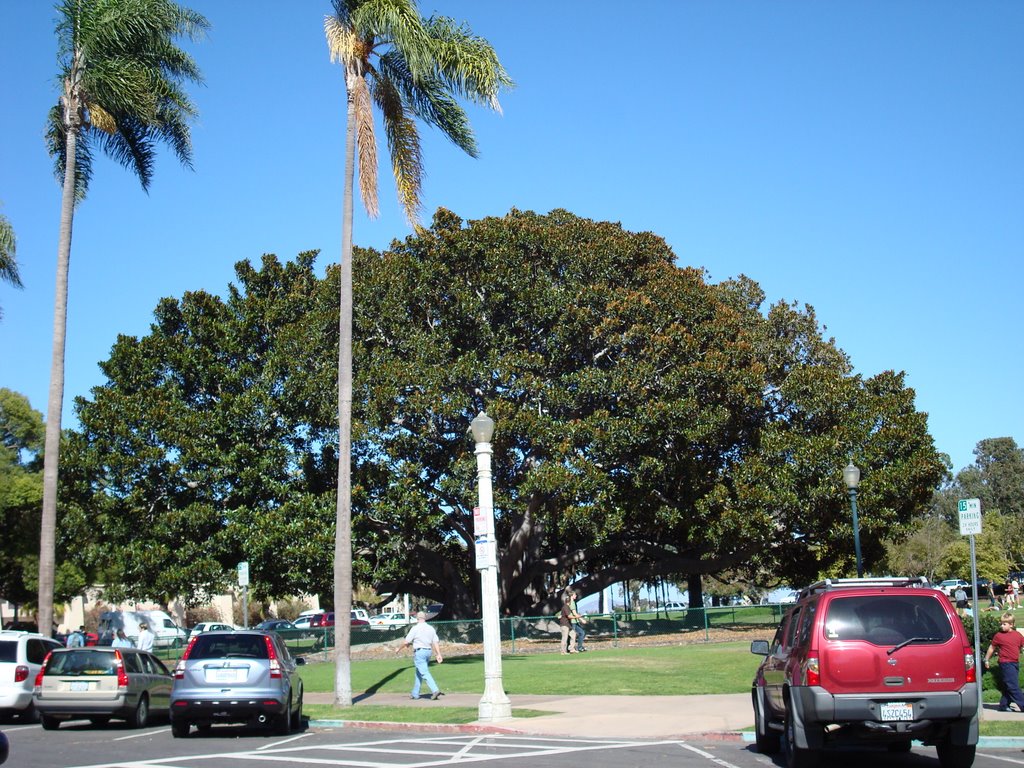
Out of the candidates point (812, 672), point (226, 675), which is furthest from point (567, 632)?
point (812, 672)

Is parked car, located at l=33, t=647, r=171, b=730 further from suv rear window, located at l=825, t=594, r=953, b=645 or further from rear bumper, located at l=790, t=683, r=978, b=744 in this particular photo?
suv rear window, located at l=825, t=594, r=953, b=645

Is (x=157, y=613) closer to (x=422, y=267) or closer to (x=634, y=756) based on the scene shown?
(x=422, y=267)

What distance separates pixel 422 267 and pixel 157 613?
27.3 meters

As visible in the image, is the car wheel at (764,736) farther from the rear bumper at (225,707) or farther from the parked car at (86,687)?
the parked car at (86,687)

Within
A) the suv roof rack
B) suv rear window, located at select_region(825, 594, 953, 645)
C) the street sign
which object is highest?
the street sign

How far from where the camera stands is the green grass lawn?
21.1 meters

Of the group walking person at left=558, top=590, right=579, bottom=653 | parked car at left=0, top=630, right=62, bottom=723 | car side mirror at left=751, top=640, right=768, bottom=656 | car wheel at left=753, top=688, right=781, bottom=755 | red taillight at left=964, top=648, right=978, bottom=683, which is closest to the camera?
red taillight at left=964, top=648, right=978, bottom=683

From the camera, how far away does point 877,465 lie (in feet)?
122

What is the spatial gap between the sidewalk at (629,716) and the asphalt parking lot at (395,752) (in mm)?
370

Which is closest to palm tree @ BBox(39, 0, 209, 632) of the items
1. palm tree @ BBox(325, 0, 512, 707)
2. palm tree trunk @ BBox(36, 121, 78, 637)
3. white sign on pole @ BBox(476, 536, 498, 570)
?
palm tree trunk @ BBox(36, 121, 78, 637)

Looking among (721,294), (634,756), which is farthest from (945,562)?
(634,756)

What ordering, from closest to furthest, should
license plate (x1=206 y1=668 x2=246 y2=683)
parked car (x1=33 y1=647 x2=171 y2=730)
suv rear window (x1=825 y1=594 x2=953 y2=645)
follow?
suv rear window (x1=825 y1=594 x2=953 y2=645) < license plate (x1=206 y1=668 x2=246 y2=683) < parked car (x1=33 y1=647 x2=171 y2=730)

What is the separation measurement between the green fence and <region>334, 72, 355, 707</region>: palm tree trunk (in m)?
12.3

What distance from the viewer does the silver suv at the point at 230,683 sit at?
52.6ft
